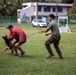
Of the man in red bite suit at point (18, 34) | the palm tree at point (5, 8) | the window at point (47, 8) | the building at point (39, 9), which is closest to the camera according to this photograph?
the man in red bite suit at point (18, 34)

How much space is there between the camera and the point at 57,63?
39.0ft

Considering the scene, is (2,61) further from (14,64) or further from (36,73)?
(36,73)

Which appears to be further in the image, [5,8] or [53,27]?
[5,8]

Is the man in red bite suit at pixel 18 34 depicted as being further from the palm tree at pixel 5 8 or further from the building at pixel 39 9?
the palm tree at pixel 5 8

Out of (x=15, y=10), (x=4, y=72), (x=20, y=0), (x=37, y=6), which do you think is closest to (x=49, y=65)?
(x=4, y=72)

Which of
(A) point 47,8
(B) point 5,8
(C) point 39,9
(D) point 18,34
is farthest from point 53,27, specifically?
(A) point 47,8

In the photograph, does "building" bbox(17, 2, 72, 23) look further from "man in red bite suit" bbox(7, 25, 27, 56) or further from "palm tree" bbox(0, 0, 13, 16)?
"man in red bite suit" bbox(7, 25, 27, 56)

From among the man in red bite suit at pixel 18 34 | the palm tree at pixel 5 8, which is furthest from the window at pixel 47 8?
the man in red bite suit at pixel 18 34

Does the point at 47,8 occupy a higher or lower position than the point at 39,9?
lower

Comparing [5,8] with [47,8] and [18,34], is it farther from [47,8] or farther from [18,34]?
[18,34]

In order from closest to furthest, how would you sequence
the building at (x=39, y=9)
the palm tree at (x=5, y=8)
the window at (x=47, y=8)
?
the palm tree at (x=5, y=8) < the building at (x=39, y=9) < the window at (x=47, y=8)

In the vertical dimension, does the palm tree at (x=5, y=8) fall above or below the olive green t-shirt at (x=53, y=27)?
below

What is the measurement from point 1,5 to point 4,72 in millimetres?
71237

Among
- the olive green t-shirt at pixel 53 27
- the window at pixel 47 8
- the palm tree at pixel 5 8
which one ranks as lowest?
the window at pixel 47 8
